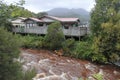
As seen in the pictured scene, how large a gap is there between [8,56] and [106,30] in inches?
718

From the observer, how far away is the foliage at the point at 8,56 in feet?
16.3

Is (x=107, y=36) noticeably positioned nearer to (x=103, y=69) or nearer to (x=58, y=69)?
(x=103, y=69)

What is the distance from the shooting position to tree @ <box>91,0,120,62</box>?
72.2 ft

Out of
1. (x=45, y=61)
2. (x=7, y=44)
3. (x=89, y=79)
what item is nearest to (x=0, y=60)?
(x=7, y=44)

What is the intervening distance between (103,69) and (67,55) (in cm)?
571

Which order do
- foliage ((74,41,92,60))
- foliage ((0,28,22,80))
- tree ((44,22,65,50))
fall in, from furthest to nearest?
tree ((44,22,65,50))
foliage ((74,41,92,60))
foliage ((0,28,22,80))

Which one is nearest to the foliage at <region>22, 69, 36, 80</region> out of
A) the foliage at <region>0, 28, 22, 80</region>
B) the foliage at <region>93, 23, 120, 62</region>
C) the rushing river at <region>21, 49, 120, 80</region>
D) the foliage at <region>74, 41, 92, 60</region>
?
the foliage at <region>0, 28, 22, 80</region>

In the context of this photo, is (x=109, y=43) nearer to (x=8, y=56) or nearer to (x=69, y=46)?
(x=69, y=46)

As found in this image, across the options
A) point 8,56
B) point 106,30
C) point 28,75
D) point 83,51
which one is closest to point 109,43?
point 106,30

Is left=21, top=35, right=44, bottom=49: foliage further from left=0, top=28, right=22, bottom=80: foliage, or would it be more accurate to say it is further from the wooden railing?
left=0, top=28, right=22, bottom=80: foliage

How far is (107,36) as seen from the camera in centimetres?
2216

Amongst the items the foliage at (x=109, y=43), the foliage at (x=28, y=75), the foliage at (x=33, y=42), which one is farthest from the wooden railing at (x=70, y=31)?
the foliage at (x=28, y=75)

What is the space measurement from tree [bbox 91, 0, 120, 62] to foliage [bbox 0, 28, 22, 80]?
17.5m

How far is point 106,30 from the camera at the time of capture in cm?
2223
